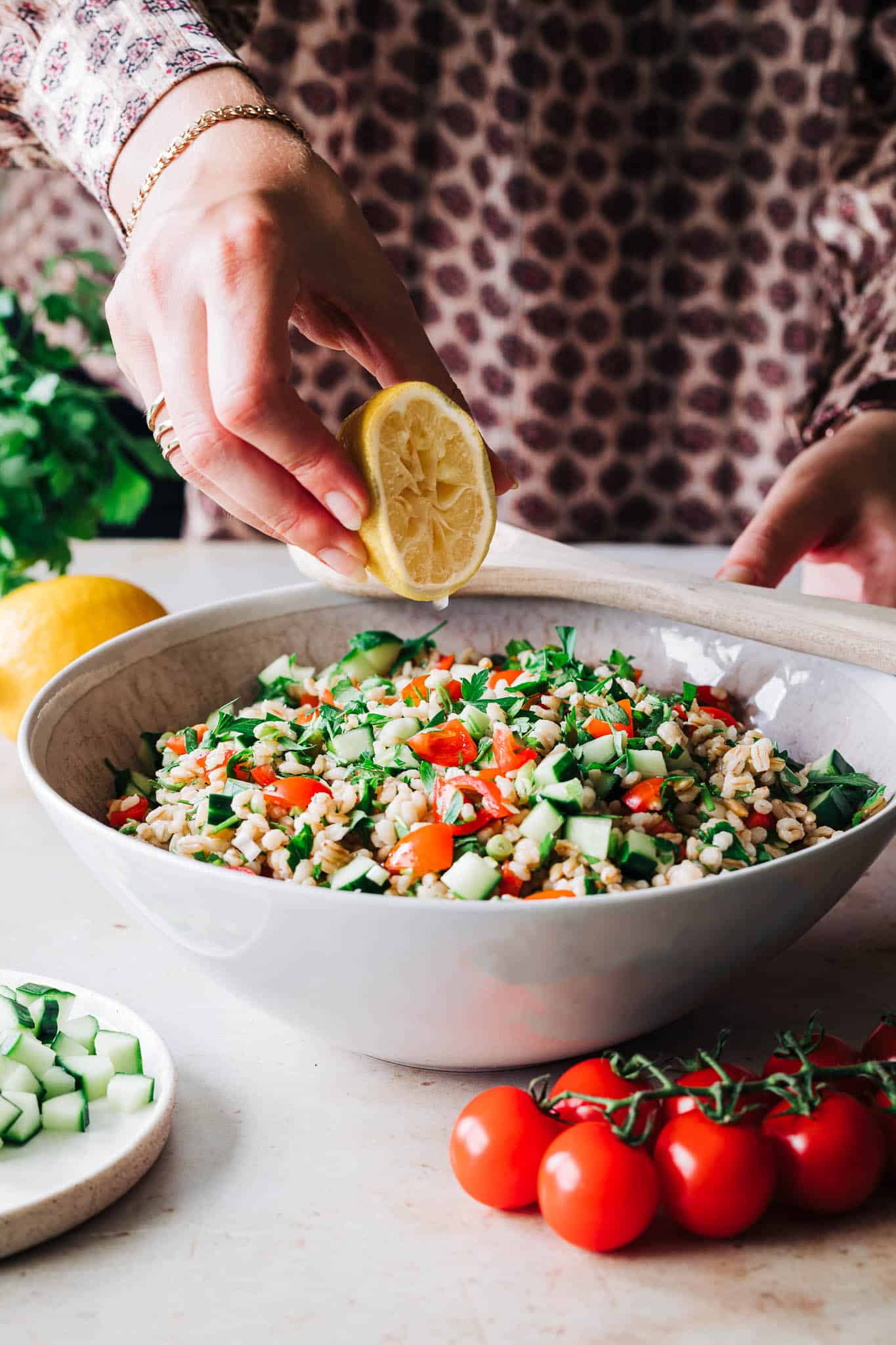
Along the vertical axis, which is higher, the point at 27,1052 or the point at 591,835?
the point at 591,835

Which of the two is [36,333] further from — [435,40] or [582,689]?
[435,40]

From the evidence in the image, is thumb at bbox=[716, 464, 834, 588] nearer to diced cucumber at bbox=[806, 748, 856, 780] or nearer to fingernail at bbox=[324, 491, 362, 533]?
diced cucumber at bbox=[806, 748, 856, 780]

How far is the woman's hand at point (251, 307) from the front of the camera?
95 centimetres

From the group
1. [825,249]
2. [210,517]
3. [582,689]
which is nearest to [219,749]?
[582,689]

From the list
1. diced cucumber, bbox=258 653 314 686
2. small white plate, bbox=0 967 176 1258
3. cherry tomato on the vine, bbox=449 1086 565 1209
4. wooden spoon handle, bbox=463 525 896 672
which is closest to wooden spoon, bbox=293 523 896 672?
wooden spoon handle, bbox=463 525 896 672

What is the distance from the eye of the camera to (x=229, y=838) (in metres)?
1.00

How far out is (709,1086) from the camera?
80 centimetres

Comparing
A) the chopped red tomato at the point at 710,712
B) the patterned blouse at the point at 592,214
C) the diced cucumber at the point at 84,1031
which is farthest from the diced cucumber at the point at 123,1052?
the patterned blouse at the point at 592,214

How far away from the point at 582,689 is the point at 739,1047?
14.7 inches

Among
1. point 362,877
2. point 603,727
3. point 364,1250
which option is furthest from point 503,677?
point 364,1250

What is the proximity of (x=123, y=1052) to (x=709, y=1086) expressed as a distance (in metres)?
0.43

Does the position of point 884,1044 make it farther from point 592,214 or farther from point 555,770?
point 592,214

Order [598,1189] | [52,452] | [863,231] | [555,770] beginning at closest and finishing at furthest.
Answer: [598,1189], [555,770], [52,452], [863,231]

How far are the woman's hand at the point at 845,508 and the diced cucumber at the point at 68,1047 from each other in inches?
41.7
